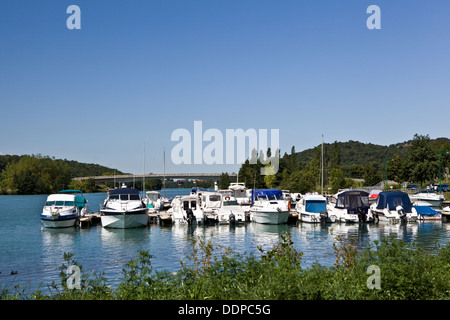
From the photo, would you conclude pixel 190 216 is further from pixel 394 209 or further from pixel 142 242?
pixel 394 209

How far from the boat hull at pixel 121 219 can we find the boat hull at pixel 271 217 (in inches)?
560

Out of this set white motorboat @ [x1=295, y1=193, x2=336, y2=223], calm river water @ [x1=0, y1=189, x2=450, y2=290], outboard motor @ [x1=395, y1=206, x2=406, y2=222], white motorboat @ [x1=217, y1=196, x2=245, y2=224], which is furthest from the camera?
white motorboat @ [x1=295, y1=193, x2=336, y2=223]

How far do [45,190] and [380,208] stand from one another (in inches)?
5429

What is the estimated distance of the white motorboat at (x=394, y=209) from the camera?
5469cm

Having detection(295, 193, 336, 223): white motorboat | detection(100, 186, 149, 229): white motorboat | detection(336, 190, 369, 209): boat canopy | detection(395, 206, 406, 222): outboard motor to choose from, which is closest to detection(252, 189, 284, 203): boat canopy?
detection(295, 193, 336, 223): white motorboat

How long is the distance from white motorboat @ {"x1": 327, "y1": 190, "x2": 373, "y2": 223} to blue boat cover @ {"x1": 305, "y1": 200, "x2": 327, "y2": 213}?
907mm

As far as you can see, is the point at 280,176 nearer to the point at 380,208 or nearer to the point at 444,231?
the point at 380,208

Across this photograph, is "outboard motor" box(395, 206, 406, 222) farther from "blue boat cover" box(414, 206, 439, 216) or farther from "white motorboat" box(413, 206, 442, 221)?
"blue boat cover" box(414, 206, 439, 216)

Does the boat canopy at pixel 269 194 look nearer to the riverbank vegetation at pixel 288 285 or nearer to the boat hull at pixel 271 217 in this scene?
the boat hull at pixel 271 217

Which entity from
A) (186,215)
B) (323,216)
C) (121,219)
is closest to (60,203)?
(121,219)

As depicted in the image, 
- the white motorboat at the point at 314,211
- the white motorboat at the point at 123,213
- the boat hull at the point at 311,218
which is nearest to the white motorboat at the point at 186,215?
the white motorboat at the point at 123,213

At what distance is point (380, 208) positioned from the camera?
5669 centimetres

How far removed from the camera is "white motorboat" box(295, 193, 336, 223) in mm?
55000

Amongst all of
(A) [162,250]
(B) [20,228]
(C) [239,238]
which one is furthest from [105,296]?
(B) [20,228]
